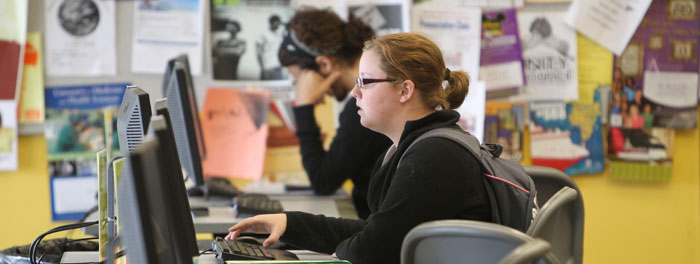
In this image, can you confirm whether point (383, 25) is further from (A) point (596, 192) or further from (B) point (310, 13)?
(A) point (596, 192)

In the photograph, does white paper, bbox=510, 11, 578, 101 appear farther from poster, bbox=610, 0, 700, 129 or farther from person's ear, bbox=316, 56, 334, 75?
person's ear, bbox=316, 56, 334, 75

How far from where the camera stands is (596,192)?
9.81ft

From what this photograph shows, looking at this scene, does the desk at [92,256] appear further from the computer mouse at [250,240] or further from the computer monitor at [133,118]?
the computer monitor at [133,118]

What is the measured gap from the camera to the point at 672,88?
2.91 m

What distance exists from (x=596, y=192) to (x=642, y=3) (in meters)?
0.79

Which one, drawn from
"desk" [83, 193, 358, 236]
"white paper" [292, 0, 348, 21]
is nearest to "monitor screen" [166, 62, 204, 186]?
"desk" [83, 193, 358, 236]

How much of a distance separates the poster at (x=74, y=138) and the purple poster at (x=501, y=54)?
1.43 meters

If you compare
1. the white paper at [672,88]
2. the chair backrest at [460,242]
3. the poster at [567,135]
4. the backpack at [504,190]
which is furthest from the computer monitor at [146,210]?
the white paper at [672,88]

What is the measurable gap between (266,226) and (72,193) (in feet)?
4.94

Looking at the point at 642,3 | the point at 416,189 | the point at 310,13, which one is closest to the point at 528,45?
the point at 642,3

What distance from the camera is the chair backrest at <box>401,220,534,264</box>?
1084 mm

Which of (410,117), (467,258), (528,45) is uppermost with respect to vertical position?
(528,45)

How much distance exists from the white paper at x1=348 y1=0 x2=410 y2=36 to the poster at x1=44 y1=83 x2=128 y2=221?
957 millimetres

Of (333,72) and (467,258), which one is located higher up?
(333,72)
